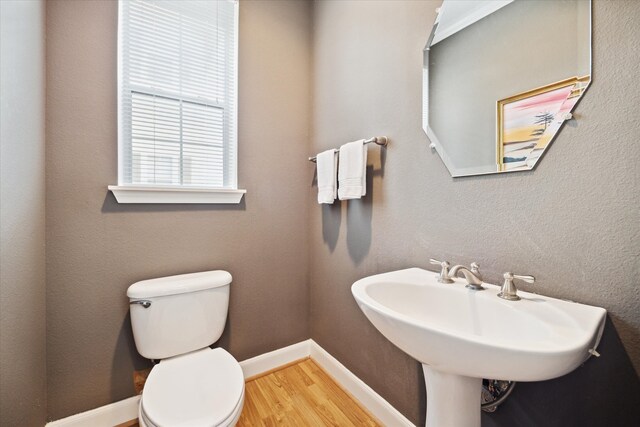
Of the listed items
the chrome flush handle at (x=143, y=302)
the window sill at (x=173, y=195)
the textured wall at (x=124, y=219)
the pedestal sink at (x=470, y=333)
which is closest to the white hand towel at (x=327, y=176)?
the textured wall at (x=124, y=219)

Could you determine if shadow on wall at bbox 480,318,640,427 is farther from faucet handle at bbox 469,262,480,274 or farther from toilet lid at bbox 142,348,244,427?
toilet lid at bbox 142,348,244,427

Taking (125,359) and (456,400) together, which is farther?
(125,359)

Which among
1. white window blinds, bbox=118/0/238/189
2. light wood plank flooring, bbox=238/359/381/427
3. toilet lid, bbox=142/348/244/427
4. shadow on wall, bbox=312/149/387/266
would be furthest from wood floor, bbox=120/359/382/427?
white window blinds, bbox=118/0/238/189

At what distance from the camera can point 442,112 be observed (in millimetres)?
1058

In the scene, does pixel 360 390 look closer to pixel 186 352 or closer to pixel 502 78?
pixel 186 352

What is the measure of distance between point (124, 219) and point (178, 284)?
17.2 inches

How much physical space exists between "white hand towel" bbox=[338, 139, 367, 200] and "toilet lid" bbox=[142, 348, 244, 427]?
3.19 ft

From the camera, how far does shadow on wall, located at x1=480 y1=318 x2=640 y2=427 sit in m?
0.66

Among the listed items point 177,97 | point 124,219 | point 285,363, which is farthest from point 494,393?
point 177,97

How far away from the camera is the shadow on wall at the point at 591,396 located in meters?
0.66

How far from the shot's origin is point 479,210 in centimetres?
93

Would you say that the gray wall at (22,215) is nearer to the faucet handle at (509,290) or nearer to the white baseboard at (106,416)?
the white baseboard at (106,416)

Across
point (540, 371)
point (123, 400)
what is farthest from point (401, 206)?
point (123, 400)

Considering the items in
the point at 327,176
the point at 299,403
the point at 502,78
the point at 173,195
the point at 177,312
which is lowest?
the point at 299,403
